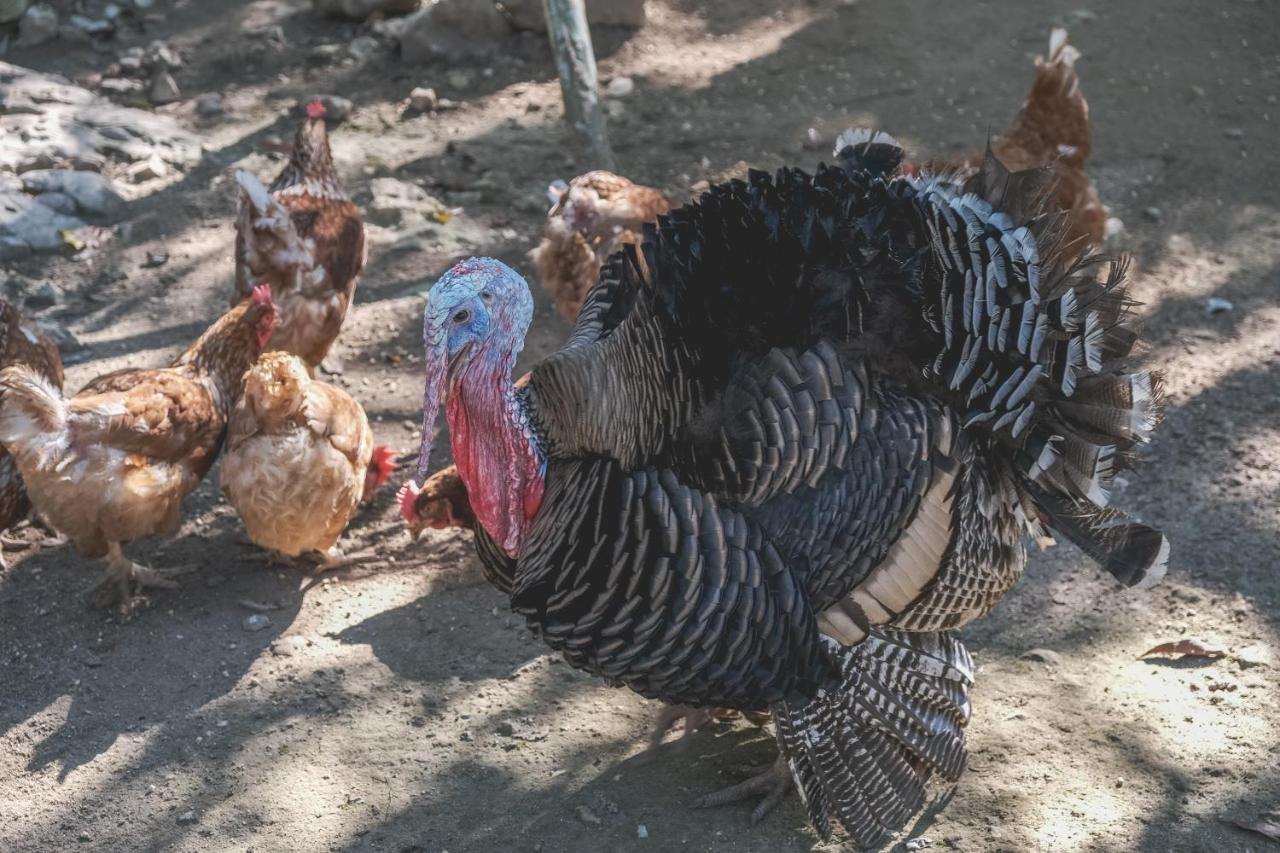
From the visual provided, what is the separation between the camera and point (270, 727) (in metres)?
4.75

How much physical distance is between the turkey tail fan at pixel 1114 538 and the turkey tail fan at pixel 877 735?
0.62 metres

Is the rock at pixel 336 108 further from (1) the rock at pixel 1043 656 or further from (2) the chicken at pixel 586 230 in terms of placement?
(1) the rock at pixel 1043 656

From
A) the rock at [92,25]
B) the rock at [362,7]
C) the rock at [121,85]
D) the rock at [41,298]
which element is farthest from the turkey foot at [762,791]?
the rock at [92,25]

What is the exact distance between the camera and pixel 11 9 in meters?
10.5

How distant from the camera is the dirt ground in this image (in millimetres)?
4273

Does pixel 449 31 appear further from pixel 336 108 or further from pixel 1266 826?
pixel 1266 826

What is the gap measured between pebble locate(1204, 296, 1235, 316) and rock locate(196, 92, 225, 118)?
7.09 metres

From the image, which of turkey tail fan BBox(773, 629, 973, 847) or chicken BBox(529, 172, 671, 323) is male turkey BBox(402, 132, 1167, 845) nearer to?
turkey tail fan BBox(773, 629, 973, 847)

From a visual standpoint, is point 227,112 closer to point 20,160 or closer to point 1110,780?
point 20,160

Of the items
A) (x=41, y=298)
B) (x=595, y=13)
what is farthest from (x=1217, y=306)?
(x=41, y=298)

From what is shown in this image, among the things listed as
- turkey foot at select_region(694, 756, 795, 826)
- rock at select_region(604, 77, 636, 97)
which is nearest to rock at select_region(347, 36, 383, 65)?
rock at select_region(604, 77, 636, 97)

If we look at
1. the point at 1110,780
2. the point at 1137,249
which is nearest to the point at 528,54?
the point at 1137,249

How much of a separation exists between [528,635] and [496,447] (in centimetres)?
157

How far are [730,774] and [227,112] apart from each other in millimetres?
7187
